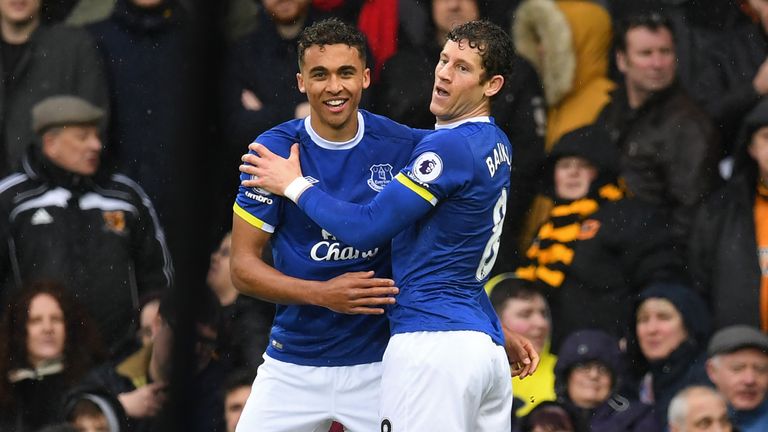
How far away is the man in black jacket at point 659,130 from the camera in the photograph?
6.25 meters

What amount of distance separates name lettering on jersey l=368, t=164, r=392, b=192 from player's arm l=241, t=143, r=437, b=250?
0.69 feet

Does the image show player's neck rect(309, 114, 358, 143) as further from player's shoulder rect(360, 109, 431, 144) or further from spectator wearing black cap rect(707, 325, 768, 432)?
spectator wearing black cap rect(707, 325, 768, 432)

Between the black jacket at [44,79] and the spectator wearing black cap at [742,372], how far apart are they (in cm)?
329

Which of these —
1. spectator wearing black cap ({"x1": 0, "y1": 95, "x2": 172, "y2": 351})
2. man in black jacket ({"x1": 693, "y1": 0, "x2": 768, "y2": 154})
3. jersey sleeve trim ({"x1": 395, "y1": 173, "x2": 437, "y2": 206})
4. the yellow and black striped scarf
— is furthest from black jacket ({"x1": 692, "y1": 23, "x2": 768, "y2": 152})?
spectator wearing black cap ({"x1": 0, "y1": 95, "x2": 172, "y2": 351})

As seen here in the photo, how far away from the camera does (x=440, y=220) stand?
161 inches

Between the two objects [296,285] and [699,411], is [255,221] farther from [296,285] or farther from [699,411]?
[699,411]

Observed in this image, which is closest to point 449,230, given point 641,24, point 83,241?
point 641,24

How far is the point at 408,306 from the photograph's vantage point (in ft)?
13.5

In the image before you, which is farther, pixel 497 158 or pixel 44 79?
pixel 44 79

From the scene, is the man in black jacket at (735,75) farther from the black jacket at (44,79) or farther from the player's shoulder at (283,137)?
the black jacket at (44,79)

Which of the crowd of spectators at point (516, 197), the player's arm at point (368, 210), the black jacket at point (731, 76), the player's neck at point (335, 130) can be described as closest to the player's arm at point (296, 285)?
the player's arm at point (368, 210)

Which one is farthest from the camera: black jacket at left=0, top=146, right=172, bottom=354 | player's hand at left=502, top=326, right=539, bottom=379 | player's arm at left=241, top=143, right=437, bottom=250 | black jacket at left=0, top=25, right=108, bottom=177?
black jacket at left=0, top=25, right=108, bottom=177

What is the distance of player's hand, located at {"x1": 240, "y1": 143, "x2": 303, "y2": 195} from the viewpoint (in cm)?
415

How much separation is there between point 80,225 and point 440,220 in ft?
9.97
